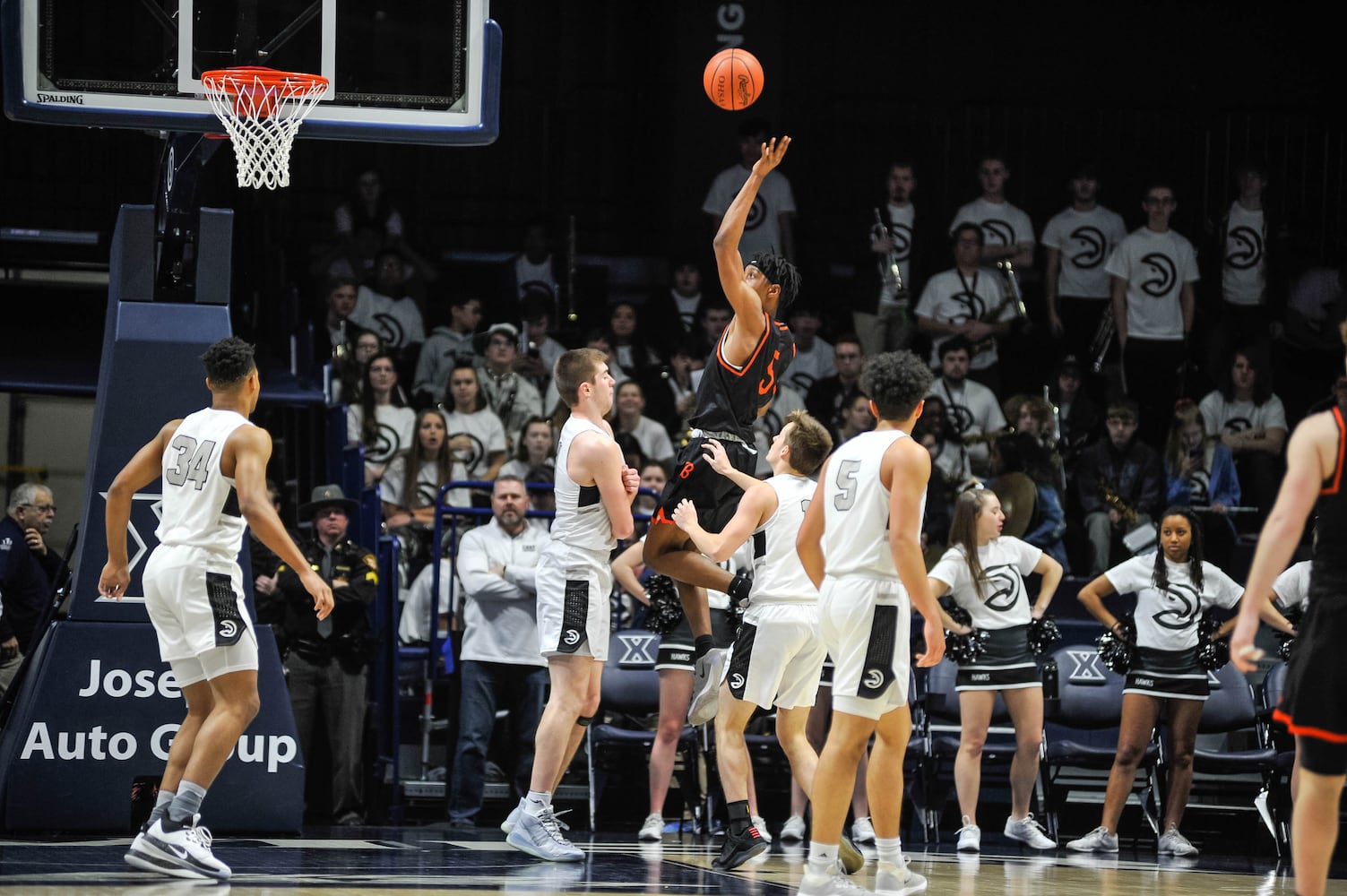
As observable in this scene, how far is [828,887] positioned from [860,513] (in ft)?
5.00

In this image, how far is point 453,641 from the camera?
12109 mm

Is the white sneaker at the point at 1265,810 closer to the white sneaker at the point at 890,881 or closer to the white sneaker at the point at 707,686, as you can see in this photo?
the white sneaker at the point at 707,686

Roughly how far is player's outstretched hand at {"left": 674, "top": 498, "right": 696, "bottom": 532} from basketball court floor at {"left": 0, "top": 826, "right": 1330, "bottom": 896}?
5.49ft

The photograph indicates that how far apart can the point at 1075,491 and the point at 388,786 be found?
6.61 meters

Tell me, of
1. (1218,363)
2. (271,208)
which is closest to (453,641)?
(271,208)

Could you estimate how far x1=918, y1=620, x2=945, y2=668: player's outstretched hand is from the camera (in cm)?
681

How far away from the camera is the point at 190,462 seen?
7859 mm

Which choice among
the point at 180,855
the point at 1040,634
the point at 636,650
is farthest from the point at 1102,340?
the point at 180,855

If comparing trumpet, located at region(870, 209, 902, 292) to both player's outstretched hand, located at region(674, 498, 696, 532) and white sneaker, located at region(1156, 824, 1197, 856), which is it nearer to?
white sneaker, located at region(1156, 824, 1197, 856)

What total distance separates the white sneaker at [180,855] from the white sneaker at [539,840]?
1.51 metres

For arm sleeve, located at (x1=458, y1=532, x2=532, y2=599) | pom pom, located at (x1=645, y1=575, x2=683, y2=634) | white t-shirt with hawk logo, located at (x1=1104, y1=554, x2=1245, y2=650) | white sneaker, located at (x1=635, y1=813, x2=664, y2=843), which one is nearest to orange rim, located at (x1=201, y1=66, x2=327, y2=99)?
arm sleeve, located at (x1=458, y1=532, x2=532, y2=599)

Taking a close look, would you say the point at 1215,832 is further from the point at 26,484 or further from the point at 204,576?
the point at 26,484

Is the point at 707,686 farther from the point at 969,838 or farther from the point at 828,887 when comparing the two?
the point at 969,838

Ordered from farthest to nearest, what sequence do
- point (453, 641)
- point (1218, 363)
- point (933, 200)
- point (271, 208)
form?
point (933, 200)
point (271, 208)
point (1218, 363)
point (453, 641)
